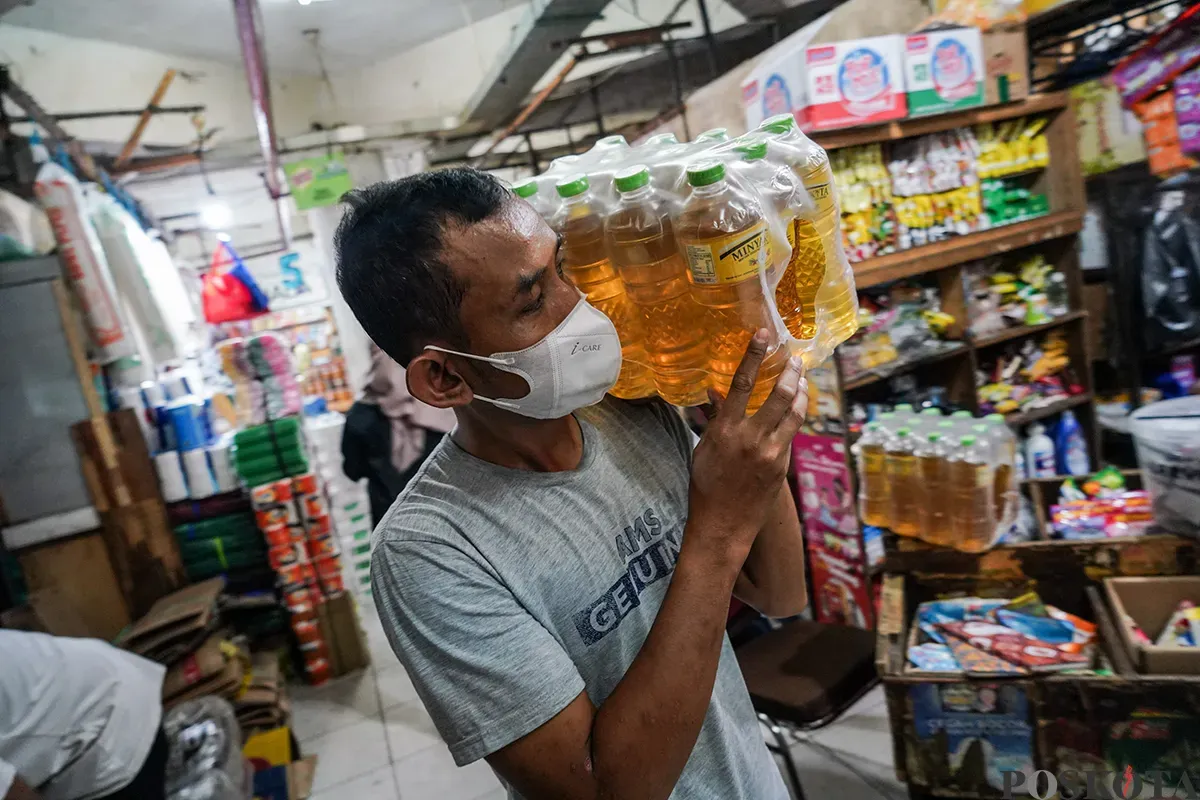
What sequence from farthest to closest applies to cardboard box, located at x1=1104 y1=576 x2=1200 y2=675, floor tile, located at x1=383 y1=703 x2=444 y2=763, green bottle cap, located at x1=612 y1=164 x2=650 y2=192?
floor tile, located at x1=383 y1=703 x2=444 y2=763, cardboard box, located at x1=1104 y1=576 x2=1200 y2=675, green bottle cap, located at x1=612 y1=164 x2=650 y2=192

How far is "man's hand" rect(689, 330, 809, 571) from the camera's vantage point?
0.92m

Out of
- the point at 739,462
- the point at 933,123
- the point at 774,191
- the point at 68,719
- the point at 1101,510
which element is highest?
the point at 933,123

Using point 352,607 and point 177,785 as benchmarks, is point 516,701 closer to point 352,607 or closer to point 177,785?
point 177,785

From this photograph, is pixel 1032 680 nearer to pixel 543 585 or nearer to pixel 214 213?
pixel 543 585

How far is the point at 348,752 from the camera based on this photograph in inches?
139

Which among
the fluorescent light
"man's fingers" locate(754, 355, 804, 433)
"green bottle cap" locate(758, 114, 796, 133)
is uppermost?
the fluorescent light

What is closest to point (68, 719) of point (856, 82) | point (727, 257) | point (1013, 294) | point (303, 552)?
point (303, 552)

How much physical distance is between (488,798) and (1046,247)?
3.64 m

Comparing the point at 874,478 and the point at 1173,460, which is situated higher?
the point at 1173,460

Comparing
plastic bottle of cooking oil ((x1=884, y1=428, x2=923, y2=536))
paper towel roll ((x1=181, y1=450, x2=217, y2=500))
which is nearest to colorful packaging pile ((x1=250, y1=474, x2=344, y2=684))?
paper towel roll ((x1=181, y1=450, x2=217, y2=500))

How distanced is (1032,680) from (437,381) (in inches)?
72.3

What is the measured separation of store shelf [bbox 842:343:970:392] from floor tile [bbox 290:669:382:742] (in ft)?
10.1

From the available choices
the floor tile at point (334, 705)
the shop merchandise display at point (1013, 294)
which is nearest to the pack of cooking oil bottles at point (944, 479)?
the shop merchandise display at point (1013, 294)

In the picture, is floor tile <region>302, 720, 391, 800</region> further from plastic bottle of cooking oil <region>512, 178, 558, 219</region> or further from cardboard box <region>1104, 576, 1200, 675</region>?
plastic bottle of cooking oil <region>512, 178, 558, 219</region>
